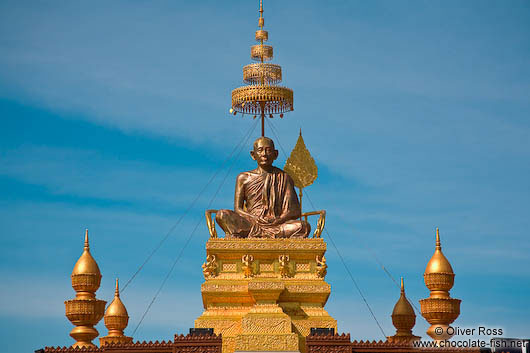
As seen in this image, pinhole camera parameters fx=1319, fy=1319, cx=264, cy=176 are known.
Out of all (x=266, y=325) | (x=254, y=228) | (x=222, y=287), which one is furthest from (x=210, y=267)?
(x=266, y=325)

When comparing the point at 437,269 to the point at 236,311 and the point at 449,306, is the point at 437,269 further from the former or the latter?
the point at 236,311

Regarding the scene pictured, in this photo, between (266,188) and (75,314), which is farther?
(266,188)

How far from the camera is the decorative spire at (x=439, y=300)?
3585cm

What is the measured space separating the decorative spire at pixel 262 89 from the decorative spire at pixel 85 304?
691cm

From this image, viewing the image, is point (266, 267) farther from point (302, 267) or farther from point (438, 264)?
point (438, 264)

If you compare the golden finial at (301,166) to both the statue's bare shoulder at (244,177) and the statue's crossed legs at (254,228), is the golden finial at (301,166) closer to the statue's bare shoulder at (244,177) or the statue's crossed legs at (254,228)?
the statue's bare shoulder at (244,177)

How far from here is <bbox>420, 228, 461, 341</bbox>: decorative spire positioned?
35.8 m

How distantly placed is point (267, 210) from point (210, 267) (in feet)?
8.86

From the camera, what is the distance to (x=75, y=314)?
3616cm

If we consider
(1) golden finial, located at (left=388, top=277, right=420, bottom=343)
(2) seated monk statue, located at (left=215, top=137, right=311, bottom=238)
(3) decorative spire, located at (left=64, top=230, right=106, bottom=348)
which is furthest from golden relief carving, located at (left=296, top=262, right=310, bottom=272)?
(3) decorative spire, located at (left=64, top=230, right=106, bottom=348)

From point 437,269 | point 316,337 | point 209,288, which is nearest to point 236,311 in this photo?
point 209,288

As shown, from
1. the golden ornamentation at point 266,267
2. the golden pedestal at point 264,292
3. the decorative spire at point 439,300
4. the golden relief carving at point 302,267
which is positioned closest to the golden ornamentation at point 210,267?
the golden pedestal at point 264,292

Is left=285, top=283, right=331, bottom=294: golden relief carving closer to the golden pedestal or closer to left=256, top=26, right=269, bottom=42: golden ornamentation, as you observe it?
the golden pedestal

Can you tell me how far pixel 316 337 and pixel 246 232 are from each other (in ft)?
16.5
